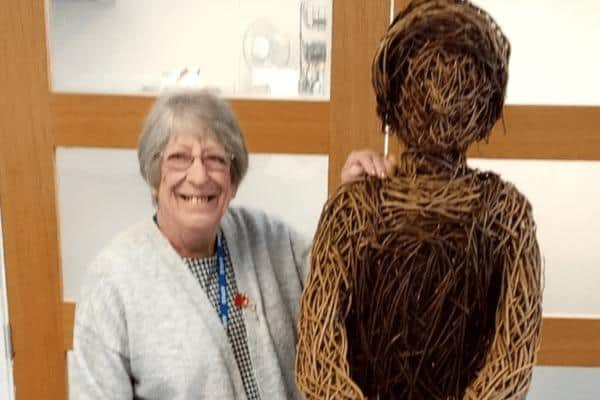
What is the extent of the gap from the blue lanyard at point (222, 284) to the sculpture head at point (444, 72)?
455 mm

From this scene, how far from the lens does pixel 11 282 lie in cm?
150

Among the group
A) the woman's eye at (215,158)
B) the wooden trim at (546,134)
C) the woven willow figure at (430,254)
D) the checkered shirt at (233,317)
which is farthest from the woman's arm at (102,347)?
the wooden trim at (546,134)

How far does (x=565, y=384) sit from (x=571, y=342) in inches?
4.9

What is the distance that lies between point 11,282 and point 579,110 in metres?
1.31

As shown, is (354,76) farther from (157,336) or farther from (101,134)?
(157,336)

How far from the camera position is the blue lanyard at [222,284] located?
1.06m

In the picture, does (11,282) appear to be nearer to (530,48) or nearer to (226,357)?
(226,357)

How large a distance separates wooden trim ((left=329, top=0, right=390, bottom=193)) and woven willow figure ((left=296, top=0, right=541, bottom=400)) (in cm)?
61

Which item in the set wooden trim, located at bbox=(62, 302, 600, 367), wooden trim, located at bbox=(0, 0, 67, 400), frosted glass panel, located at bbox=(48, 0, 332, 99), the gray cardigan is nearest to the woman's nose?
the gray cardigan

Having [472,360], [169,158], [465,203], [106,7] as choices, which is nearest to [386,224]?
[465,203]

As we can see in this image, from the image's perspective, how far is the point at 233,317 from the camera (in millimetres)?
1065

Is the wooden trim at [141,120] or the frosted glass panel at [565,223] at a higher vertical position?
the wooden trim at [141,120]

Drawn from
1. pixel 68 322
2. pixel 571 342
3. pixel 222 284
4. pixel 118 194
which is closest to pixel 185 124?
pixel 222 284

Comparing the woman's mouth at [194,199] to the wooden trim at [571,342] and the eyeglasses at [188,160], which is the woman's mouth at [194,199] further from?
the wooden trim at [571,342]
